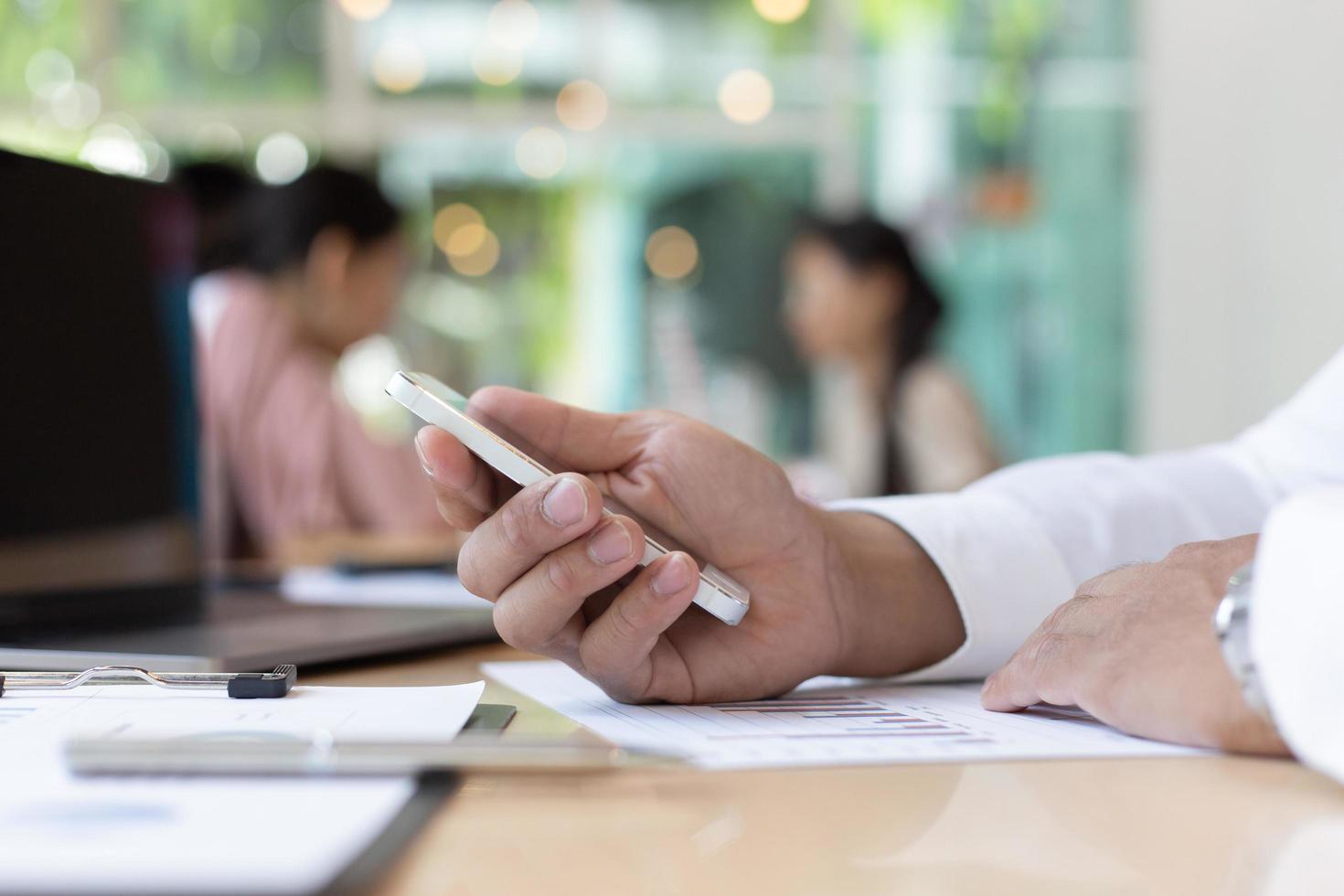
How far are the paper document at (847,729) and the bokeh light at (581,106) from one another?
4.53 m

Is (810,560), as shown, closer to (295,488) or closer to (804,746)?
(804,746)

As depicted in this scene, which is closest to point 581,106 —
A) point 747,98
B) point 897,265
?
point 747,98

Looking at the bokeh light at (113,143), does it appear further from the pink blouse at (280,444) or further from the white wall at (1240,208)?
the white wall at (1240,208)

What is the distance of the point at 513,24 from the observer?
4.95 m

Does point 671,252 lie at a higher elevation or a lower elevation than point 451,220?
lower

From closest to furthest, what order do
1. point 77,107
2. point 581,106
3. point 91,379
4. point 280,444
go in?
point 91,379, point 280,444, point 77,107, point 581,106

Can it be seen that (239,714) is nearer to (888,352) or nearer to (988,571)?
(988,571)

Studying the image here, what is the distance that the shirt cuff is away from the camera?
2.30ft

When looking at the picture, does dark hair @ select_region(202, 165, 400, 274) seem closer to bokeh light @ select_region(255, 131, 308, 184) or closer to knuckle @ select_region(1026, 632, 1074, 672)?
bokeh light @ select_region(255, 131, 308, 184)

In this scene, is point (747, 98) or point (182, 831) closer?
point (182, 831)

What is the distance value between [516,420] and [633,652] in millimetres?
127

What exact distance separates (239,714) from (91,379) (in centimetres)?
52

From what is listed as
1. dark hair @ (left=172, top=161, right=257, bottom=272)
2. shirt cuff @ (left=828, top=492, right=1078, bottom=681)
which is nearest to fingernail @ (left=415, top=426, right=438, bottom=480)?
shirt cuff @ (left=828, top=492, right=1078, bottom=681)

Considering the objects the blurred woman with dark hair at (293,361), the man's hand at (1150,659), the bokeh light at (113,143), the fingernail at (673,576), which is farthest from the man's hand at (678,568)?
the bokeh light at (113,143)
